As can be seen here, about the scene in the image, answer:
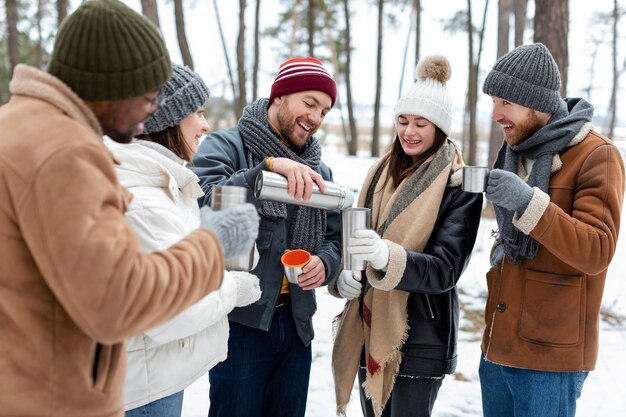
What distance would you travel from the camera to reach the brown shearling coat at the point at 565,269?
2115mm

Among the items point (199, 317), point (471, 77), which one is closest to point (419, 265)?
point (199, 317)

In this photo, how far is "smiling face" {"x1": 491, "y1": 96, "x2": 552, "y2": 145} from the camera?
240cm

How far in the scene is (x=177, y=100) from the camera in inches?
80.0

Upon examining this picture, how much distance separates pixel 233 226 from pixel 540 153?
4.87ft

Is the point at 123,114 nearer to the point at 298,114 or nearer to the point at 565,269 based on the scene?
the point at 298,114

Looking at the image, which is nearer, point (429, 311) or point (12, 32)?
point (429, 311)

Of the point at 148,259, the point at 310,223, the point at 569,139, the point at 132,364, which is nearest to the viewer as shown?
the point at 148,259

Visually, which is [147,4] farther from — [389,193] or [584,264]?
[584,264]

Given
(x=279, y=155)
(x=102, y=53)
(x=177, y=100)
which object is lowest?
(x=279, y=155)

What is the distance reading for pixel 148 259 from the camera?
120cm

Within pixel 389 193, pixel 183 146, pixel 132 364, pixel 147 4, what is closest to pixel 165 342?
pixel 132 364

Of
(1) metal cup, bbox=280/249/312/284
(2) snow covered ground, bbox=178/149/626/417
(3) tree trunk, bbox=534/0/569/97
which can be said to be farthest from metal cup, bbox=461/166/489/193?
(3) tree trunk, bbox=534/0/569/97

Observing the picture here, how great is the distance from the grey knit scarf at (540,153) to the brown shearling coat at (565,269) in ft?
0.14

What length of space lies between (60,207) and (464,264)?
69.1 inches
